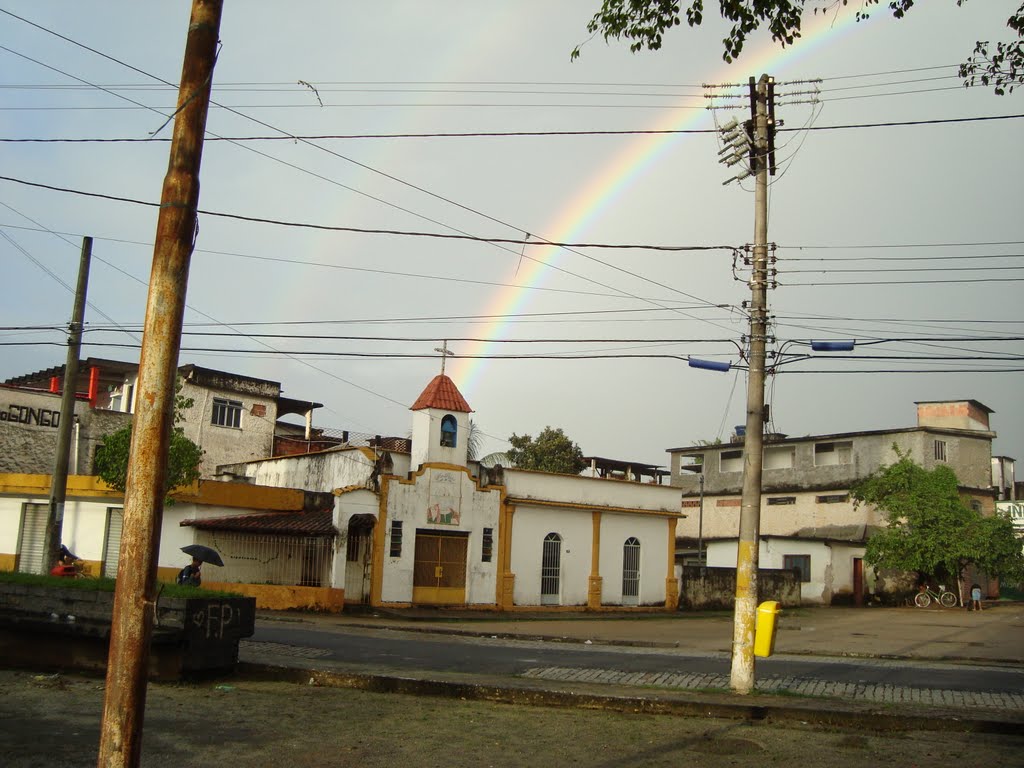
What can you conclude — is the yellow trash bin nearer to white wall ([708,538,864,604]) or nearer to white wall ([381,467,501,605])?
white wall ([381,467,501,605])

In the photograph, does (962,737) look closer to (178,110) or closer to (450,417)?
(178,110)

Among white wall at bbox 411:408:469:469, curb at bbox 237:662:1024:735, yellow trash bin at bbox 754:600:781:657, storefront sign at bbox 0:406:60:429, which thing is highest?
storefront sign at bbox 0:406:60:429

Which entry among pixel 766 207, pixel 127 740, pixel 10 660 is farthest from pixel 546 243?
pixel 127 740

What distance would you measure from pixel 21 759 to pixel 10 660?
205 inches

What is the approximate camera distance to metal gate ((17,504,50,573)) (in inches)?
1161

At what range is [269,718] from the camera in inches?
376

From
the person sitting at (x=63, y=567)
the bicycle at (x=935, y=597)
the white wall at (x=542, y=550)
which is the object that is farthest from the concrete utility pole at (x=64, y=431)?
the bicycle at (x=935, y=597)

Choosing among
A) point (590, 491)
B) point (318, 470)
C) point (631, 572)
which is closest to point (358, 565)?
point (318, 470)

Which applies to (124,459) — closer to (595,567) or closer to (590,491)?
(590,491)

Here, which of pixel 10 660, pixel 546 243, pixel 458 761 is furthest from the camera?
pixel 546 243

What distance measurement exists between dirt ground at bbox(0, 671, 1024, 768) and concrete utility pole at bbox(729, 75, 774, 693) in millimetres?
2193

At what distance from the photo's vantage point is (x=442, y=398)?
104 feet

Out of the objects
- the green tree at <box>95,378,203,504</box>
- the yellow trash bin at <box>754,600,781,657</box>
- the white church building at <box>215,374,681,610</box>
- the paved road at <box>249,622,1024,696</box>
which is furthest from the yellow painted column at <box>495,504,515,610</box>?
the yellow trash bin at <box>754,600,781,657</box>

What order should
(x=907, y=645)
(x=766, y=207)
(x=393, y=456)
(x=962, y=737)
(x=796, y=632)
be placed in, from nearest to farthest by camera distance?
1. (x=962, y=737)
2. (x=766, y=207)
3. (x=907, y=645)
4. (x=796, y=632)
5. (x=393, y=456)
